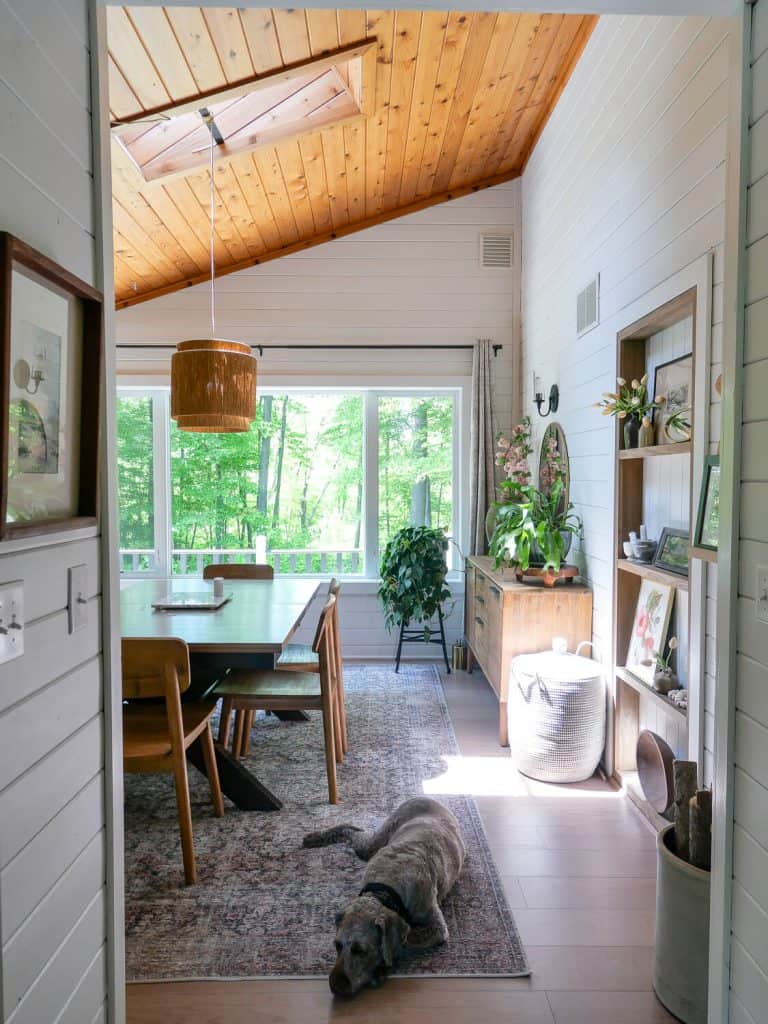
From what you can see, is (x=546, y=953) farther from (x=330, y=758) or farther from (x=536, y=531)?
(x=536, y=531)

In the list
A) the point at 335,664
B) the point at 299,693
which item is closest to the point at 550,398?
the point at 335,664

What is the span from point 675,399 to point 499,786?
6.00 feet

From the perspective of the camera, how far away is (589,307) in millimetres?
3527

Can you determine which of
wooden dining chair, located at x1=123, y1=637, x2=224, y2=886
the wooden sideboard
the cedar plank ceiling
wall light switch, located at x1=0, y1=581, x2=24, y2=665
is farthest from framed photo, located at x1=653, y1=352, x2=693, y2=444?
wall light switch, located at x1=0, y1=581, x2=24, y2=665

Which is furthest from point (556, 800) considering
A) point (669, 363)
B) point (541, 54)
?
point (541, 54)

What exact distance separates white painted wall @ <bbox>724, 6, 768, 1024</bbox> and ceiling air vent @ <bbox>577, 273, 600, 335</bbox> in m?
2.07

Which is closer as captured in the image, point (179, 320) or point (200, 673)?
point (200, 673)

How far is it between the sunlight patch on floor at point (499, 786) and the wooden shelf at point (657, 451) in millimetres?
1477

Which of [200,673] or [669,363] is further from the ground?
[669,363]

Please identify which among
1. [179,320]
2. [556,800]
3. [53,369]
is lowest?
[556,800]

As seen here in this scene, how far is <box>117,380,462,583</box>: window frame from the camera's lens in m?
5.39

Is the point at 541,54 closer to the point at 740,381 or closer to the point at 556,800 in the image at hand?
the point at 740,381

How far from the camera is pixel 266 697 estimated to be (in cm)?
299

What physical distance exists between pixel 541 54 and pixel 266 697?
3411mm
